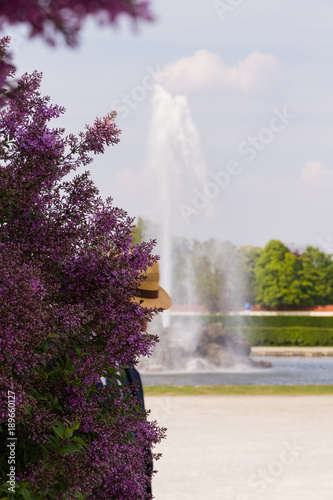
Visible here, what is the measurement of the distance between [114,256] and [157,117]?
3214cm

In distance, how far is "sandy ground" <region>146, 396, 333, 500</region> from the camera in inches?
290

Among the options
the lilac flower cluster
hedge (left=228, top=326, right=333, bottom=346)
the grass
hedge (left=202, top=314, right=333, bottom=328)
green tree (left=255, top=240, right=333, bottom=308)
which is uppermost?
green tree (left=255, top=240, right=333, bottom=308)

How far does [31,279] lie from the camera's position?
1.84 m

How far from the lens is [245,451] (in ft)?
30.3

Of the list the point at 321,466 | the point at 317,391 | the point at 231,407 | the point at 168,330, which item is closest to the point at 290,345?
the point at 168,330

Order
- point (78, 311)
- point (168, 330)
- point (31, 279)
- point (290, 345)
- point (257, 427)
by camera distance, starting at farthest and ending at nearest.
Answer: point (290, 345)
point (168, 330)
point (257, 427)
point (78, 311)
point (31, 279)

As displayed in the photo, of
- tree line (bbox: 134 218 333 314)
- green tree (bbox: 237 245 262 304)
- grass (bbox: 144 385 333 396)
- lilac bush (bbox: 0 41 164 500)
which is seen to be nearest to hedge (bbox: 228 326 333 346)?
tree line (bbox: 134 218 333 314)

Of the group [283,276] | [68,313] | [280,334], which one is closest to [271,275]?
[283,276]

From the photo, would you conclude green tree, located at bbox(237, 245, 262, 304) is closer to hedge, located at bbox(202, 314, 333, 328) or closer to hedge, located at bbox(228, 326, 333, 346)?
hedge, located at bbox(202, 314, 333, 328)

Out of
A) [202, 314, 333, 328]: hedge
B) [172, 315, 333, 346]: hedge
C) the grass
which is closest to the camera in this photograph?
the grass

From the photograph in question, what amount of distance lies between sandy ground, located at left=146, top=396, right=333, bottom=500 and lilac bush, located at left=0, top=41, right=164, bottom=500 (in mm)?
5142

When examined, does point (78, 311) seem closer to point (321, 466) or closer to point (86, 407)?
point (86, 407)

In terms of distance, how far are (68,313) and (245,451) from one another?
769 cm

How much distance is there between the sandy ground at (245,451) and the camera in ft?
24.2
